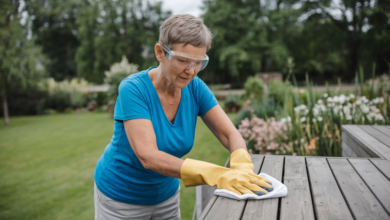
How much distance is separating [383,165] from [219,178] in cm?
109

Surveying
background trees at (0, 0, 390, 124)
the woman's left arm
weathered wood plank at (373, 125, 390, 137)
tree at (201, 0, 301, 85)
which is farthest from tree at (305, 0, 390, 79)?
the woman's left arm

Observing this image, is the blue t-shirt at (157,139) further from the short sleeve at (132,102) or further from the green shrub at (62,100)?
the green shrub at (62,100)

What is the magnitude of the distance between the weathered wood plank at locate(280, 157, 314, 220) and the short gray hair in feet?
2.75

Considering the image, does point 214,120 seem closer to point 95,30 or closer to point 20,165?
point 20,165

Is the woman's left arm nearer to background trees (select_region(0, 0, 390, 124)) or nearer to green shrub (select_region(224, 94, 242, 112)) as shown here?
green shrub (select_region(224, 94, 242, 112))

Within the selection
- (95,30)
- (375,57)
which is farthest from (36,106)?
(375,57)

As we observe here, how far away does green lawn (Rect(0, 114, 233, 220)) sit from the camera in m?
3.64

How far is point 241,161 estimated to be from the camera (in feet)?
4.95

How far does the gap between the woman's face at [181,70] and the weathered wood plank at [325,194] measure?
0.84 m

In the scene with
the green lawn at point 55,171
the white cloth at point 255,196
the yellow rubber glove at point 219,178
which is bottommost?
the green lawn at point 55,171

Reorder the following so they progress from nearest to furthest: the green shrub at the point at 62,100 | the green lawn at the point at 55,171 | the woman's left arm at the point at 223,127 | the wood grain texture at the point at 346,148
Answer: the woman's left arm at the point at 223,127 → the wood grain texture at the point at 346,148 → the green lawn at the point at 55,171 → the green shrub at the point at 62,100

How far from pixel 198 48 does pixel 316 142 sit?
2.55 meters

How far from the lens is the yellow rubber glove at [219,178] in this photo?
1.29 m

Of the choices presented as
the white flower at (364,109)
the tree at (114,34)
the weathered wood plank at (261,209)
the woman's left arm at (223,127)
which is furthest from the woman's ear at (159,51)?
the tree at (114,34)
